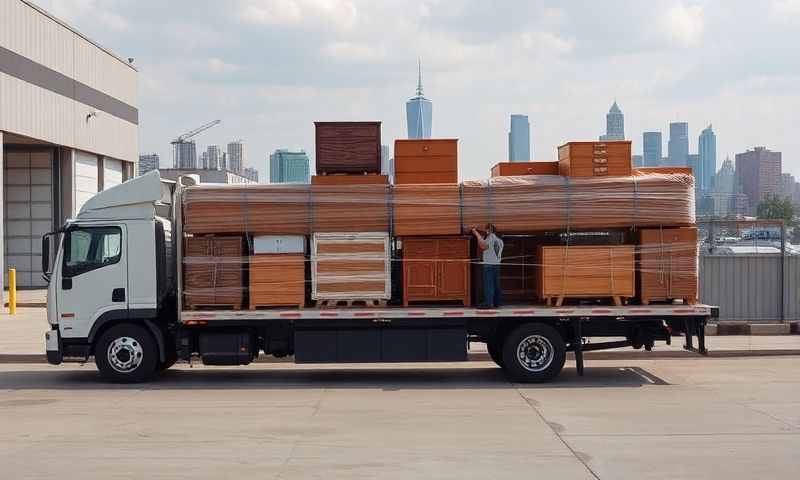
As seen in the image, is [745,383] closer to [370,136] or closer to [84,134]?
[370,136]

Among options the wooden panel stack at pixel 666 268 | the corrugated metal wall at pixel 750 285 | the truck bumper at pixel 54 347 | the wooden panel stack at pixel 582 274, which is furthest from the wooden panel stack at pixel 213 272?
the corrugated metal wall at pixel 750 285

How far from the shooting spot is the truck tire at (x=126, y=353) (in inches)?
565

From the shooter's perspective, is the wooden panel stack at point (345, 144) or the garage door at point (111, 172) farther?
the garage door at point (111, 172)

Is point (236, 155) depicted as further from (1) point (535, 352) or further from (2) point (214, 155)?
(1) point (535, 352)

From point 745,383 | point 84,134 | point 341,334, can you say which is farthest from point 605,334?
point 84,134

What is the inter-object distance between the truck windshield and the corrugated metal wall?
12.7 m

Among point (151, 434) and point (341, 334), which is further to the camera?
point (341, 334)

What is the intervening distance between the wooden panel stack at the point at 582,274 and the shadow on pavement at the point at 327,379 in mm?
1408

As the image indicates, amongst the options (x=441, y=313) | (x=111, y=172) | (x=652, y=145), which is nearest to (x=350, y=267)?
(x=441, y=313)

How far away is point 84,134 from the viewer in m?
39.3

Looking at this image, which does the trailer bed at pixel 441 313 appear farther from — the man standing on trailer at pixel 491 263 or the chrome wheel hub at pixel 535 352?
the chrome wheel hub at pixel 535 352

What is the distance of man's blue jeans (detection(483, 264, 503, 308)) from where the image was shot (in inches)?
568

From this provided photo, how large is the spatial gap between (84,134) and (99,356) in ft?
88.7

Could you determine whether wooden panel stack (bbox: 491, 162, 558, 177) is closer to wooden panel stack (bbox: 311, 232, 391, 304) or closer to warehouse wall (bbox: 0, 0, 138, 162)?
wooden panel stack (bbox: 311, 232, 391, 304)
